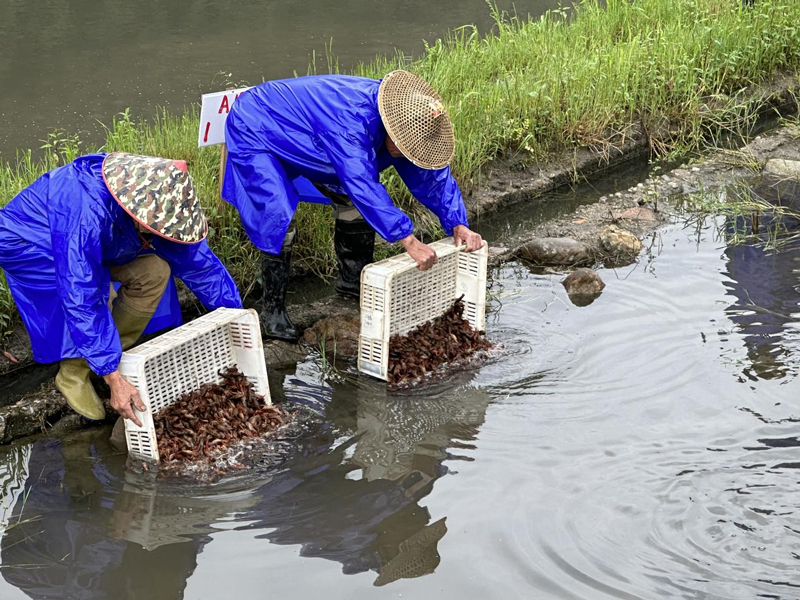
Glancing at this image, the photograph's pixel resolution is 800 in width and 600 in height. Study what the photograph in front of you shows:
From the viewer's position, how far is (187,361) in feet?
12.8

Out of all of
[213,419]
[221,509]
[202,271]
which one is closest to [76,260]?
[202,271]

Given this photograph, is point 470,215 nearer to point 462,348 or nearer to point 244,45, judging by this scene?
point 462,348

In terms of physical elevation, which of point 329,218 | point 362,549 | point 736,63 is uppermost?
point 736,63

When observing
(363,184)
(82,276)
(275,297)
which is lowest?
(275,297)

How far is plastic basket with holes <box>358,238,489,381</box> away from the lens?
14.1 ft

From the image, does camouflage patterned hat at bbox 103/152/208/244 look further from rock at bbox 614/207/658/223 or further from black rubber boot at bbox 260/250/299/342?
rock at bbox 614/207/658/223

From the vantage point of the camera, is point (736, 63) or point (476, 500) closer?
point (476, 500)

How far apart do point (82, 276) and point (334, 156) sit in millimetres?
1304

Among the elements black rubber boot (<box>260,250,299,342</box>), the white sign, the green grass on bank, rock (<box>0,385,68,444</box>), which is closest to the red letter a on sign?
the white sign

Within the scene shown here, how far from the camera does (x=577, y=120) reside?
23.1 ft

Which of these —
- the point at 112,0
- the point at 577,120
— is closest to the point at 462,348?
the point at 577,120

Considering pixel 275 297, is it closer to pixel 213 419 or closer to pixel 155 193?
pixel 213 419

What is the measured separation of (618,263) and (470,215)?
3.80ft

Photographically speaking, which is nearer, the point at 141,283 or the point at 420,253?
the point at 141,283
